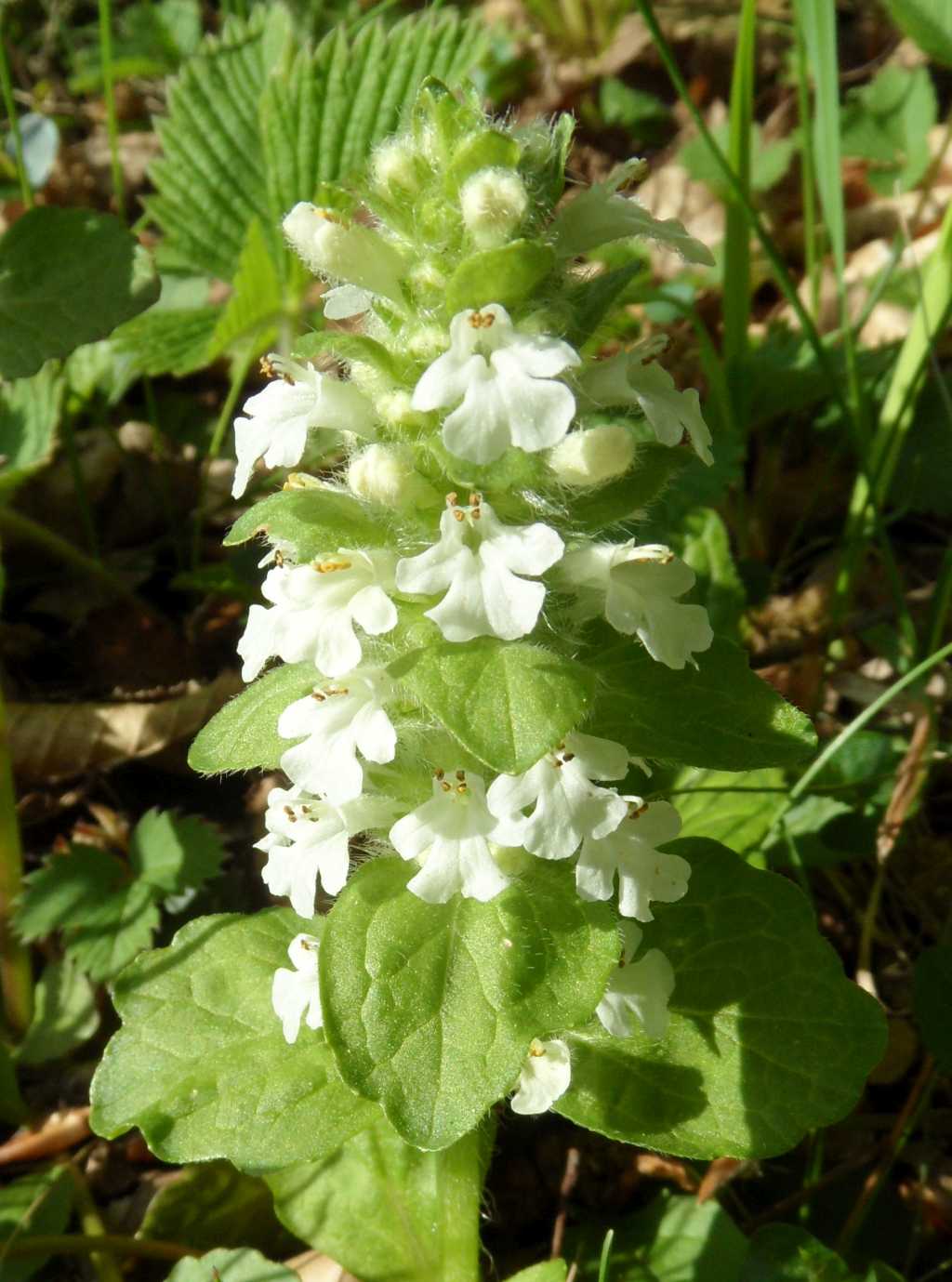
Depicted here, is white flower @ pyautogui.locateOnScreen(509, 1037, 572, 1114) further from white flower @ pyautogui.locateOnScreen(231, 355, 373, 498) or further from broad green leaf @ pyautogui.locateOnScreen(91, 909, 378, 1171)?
white flower @ pyautogui.locateOnScreen(231, 355, 373, 498)

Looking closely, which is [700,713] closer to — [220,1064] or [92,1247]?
[220,1064]

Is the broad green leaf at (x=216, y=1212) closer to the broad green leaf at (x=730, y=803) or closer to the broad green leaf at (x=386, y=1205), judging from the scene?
the broad green leaf at (x=386, y=1205)

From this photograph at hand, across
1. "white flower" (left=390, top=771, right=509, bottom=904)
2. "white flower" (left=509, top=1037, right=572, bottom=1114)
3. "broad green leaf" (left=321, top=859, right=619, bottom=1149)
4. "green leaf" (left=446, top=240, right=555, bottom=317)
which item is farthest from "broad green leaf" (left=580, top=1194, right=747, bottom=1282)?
"green leaf" (left=446, top=240, right=555, bottom=317)

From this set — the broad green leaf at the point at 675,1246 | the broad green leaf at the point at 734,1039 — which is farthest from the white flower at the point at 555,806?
the broad green leaf at the point at 675,1246

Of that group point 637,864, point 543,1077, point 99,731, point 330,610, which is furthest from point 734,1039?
point 99,731

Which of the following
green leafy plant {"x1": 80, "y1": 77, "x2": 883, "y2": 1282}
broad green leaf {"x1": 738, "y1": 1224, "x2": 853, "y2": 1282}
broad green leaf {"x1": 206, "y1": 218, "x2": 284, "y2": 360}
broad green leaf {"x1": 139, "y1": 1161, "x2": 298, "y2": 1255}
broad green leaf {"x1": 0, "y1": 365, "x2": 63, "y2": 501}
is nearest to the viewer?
green leafy plant {"x1": 80, "y1": 77, "x2": 883, "y2": 1282}

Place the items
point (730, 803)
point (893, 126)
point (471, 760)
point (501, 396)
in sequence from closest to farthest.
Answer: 1. point (501, 396)
2. point (471, 760)
3. point (730, 803)
4. point (893, 126)

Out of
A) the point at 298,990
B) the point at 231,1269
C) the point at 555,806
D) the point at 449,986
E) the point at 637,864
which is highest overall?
the point at 555,806
